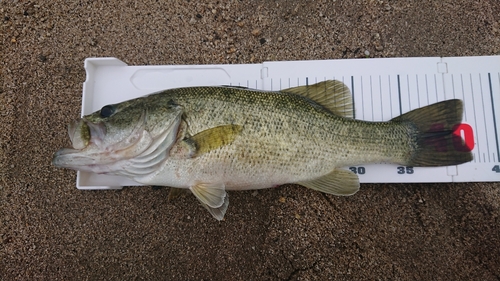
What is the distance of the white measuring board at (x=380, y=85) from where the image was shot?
7.47ft

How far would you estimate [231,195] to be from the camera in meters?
2.35

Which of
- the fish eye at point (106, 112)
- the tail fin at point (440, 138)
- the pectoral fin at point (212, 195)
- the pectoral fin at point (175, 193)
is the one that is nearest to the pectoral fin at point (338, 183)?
the tail fin at point (440, 138)

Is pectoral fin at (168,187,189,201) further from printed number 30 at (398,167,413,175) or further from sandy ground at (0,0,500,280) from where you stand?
printed number 30 at (398,167,413,175)

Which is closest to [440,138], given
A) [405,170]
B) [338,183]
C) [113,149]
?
[405,170]

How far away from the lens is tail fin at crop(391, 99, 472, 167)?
2.13 m

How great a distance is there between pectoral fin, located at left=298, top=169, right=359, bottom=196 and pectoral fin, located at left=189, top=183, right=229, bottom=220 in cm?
51

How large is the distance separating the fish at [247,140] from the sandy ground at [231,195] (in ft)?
1.04

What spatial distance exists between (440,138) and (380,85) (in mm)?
524

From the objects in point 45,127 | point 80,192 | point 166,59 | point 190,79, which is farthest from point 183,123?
point 45,127

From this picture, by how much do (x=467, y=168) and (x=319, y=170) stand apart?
101 cm

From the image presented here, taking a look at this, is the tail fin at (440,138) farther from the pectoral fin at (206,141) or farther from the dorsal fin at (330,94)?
the pectoral fin at (206,141)

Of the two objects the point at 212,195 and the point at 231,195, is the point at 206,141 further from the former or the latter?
the point at 231,195

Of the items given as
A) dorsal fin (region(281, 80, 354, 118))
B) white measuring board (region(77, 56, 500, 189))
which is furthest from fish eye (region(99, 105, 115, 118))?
dorsal fin (region(281, 80, 354, 118))

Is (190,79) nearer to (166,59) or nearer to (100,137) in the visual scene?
(166,59)
